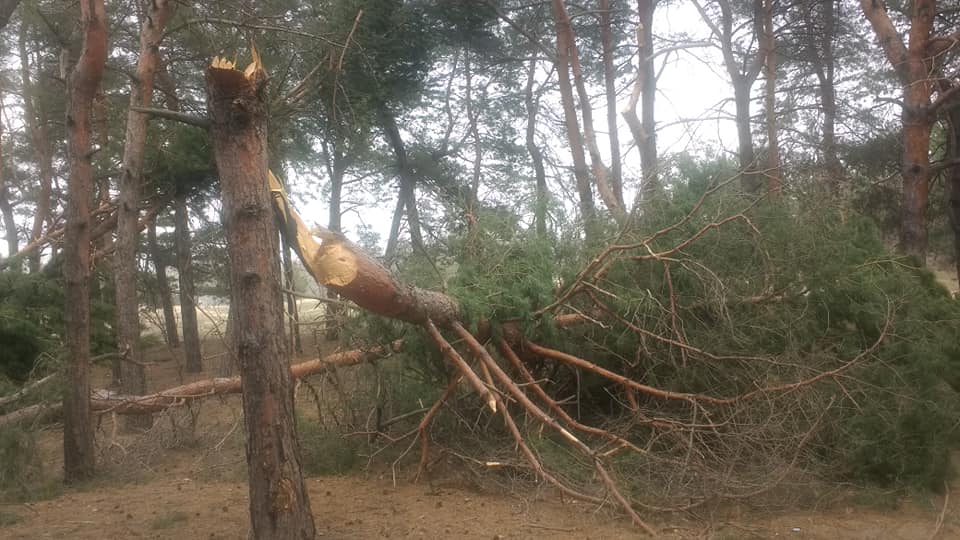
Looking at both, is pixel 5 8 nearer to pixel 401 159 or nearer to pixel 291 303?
→ pixel 291 303

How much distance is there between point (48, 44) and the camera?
1384cm

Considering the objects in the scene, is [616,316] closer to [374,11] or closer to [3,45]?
[374,11]

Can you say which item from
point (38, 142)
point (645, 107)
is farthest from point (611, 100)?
point (38, 142)

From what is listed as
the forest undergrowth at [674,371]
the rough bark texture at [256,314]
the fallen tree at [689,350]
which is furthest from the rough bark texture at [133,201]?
the rough bark texture at [256,314]

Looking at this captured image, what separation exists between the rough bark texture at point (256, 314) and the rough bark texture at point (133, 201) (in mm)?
5089

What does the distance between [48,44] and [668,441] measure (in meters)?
13.1

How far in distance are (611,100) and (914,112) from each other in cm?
566

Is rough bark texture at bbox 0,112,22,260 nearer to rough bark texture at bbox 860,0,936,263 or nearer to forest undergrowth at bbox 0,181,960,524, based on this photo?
forest undergrowth at bbox 0,181,960,524

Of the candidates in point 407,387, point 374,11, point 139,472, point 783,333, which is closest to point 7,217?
point 374,11

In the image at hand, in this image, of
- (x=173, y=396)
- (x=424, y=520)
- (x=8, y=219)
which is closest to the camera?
(x=424, y=520)

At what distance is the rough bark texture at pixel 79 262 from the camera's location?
681 cm

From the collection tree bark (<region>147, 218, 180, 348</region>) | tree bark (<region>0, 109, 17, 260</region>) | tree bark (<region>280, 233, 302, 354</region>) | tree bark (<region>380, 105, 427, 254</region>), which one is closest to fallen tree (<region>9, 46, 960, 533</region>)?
tree bark (<region>280, 233, 302, 354</region>)

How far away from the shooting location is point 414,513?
580 cm

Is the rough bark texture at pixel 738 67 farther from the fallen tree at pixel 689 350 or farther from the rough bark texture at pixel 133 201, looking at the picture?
the rough bark texture at pixel 133 201
